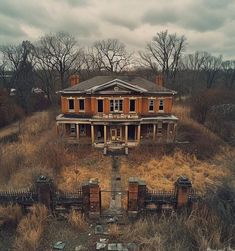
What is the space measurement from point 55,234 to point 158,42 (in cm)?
5456

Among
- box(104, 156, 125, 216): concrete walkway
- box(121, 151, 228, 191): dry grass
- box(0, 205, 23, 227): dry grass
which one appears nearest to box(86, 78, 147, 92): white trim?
box(121, 151, 228, 191): dry grass

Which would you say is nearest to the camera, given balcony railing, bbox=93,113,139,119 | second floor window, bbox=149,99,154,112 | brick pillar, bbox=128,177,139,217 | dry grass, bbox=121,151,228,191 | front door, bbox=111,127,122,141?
brick pillar, bbox=128,177,139,217

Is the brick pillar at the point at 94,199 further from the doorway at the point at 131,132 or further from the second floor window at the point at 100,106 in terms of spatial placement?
the doorway at the point at 131,132

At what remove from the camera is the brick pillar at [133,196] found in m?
9.92

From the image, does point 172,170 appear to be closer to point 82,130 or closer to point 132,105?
point 132,105

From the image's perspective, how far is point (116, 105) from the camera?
23.4 metres

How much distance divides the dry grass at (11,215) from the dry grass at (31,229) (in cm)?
41

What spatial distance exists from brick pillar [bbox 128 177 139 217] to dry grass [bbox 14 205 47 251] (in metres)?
3.93

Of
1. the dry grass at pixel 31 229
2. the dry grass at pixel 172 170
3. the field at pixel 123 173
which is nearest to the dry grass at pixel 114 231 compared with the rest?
the field at pixel 123 173

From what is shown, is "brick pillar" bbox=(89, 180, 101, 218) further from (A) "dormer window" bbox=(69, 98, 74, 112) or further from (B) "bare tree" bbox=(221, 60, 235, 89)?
(B) "bare tree" bbox=(221, 60, 235, 89)

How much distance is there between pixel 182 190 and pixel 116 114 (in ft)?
Answer: 47.9

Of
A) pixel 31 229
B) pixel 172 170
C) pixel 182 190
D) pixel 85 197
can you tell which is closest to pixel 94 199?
pixel 85 197

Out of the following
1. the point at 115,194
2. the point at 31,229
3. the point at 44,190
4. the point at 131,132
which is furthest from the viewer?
the point at 131,132

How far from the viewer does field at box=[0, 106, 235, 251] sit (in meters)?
8.54
